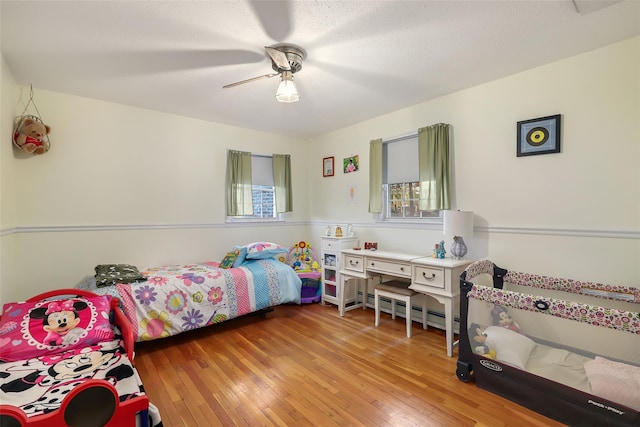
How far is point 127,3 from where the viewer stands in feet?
5.57

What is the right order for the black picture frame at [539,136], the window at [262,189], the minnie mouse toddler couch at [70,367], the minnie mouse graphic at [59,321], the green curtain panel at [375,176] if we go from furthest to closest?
the window at [262,189] < the green curtain panel at [375,176] < the black picture frame at [539,136] < the minnie mouse graphic at [59,321] < the minnie mouse toddler couch at [70,367]

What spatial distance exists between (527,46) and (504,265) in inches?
70.9

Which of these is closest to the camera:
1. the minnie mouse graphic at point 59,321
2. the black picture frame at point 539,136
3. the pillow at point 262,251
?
the minnie mouse graphic at point 59,321

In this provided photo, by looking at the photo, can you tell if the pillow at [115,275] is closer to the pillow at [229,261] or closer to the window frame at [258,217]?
the pillow at [229,261]

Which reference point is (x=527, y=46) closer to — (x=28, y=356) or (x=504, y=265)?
(x=504, y=265)

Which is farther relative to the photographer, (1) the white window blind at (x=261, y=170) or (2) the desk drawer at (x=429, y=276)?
(1) the white window blind at (x=261, y=170)

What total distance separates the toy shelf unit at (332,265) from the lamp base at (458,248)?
135 centimetres

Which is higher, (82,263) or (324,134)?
(324,134)

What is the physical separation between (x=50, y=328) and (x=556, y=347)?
3.52 m

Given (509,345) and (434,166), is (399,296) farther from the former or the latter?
(434,166)

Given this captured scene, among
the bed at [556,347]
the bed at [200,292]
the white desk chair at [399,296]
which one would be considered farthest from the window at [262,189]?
the bed at [556,347]

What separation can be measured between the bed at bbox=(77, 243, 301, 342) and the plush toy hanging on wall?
1331mm

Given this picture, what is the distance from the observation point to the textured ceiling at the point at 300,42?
177 cm

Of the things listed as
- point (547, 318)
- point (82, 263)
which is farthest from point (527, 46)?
point (82, 263)
